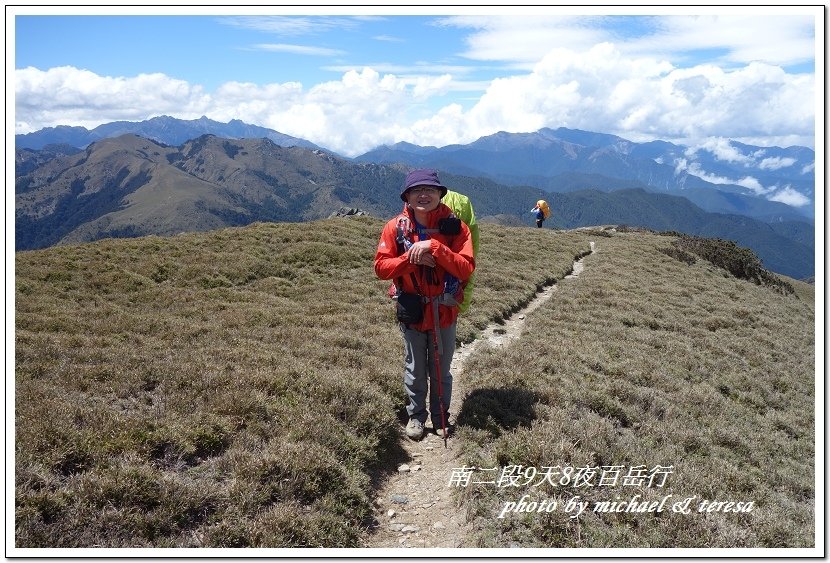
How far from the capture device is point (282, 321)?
1427 centimetres

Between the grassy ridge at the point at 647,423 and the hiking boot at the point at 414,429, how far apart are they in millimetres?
774

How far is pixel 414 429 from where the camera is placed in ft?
27.3

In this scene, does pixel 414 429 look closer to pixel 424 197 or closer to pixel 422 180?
pixel 424 197

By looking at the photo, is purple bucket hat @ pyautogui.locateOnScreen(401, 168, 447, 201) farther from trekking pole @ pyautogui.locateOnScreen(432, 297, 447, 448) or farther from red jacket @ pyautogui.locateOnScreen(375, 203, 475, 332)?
trekking pole @ pyautogui.locateOnScreen(432, 297, 447, 448)

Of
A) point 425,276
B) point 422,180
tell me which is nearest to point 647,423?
point 425,276

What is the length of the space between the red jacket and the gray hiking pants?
23 centimetres

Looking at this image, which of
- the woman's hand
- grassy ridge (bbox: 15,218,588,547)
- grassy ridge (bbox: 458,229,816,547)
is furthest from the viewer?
the woman's hand

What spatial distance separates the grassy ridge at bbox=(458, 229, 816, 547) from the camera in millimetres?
6160

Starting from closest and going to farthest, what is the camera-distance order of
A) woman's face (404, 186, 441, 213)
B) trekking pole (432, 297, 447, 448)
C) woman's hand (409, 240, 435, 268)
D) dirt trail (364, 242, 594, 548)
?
dirt trail (364, 242, 594, 548) → woman's hand (409, 240, 435, 268) → woman's face (404, 186, 441, 213) → trekking pole (432, 297, 447, 448)

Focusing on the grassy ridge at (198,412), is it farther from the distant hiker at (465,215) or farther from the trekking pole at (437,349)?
the distant hiker at (465,215)

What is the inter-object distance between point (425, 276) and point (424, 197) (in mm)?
1271

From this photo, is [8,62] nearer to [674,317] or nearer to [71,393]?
[71,393]

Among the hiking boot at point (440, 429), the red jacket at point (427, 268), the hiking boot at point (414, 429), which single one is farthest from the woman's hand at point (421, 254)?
the hiking boot at point (440, 429)

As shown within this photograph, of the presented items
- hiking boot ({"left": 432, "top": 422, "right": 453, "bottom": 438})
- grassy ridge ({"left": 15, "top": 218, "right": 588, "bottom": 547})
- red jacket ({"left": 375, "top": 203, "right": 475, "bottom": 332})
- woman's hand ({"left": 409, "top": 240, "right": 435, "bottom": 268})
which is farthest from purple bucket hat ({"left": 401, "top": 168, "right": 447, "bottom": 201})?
hiking boot ({"left": 432, "top": 422, "right": 453, "bottom": 438})
